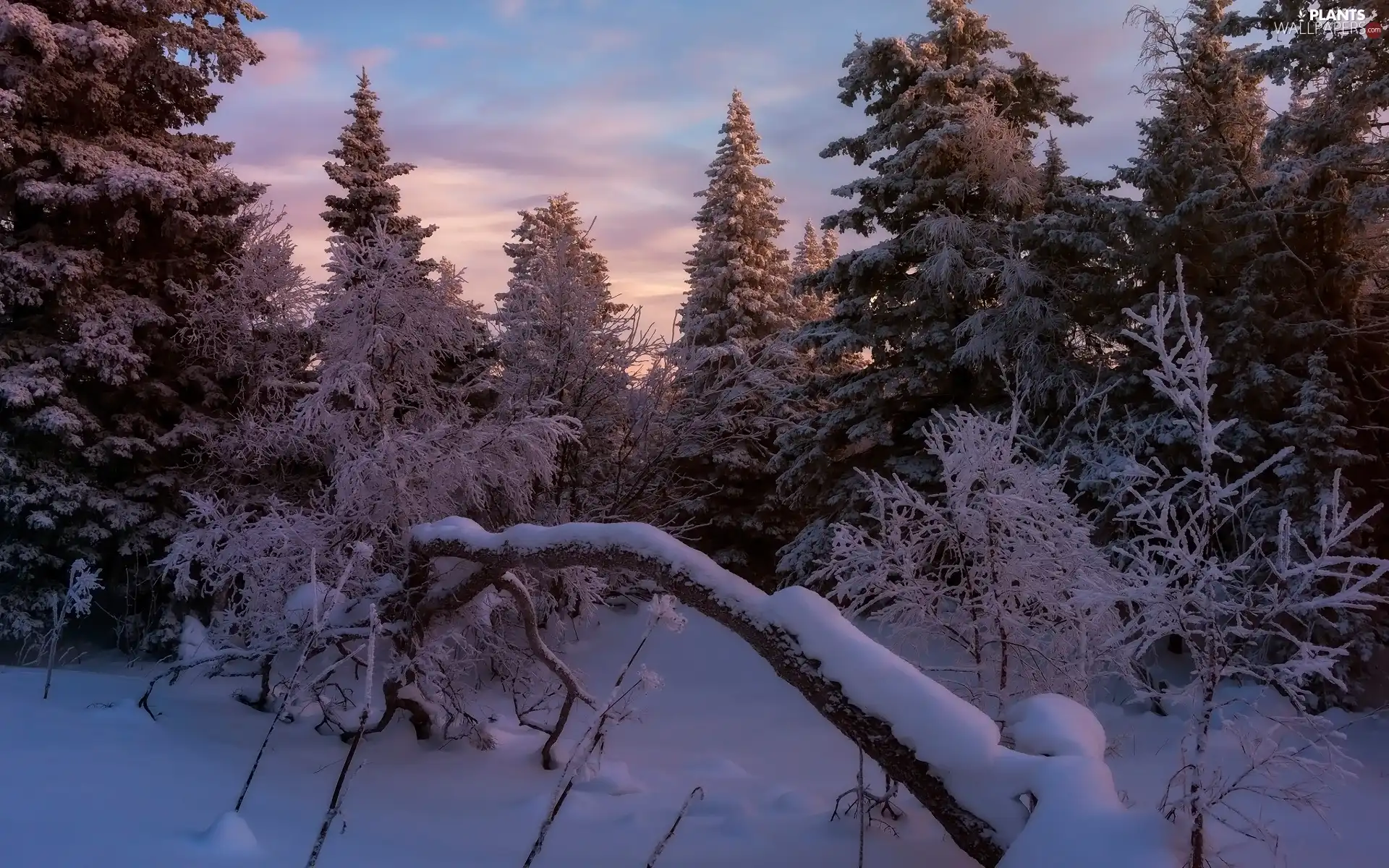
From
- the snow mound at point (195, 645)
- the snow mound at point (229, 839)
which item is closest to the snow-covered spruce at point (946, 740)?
the snow mound at point (229, 839)

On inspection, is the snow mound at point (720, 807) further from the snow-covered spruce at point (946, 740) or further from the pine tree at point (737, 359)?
the pine tree at point (737, 359)

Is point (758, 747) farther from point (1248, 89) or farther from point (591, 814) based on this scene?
point (1248, 89)

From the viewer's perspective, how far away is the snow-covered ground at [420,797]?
4879 mm

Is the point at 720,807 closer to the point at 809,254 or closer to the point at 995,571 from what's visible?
the point at 995,571

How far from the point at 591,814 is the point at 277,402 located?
382 inches

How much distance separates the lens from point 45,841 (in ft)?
14.5

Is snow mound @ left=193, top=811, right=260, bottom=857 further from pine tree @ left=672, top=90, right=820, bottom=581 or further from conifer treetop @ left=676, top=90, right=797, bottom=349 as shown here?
conifer treetop @ left=676, top=90, right=797, bottom=349

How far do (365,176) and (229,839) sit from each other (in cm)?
1426

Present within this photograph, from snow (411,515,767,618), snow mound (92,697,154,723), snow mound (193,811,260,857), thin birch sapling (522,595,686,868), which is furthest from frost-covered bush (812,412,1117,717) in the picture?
snow mound (92,697,154,723)

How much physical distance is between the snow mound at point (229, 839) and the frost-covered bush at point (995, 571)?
4.21 metres

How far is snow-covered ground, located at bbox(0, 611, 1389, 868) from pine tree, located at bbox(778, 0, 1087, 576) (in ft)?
18.6

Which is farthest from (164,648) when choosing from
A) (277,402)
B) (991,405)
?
(991,405)

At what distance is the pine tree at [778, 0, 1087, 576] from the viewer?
46.4 feet

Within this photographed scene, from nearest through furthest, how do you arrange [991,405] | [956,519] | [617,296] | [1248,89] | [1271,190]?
1. [956,519]
2. [1271,190]
3. [991,405]
4. [1248,89]
5. [617,296]
